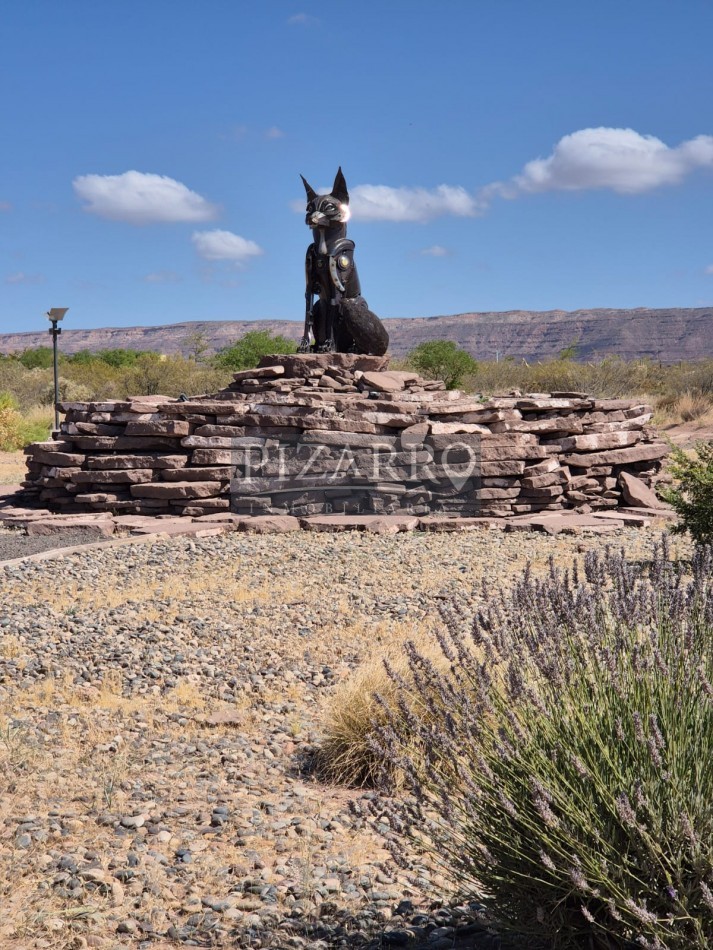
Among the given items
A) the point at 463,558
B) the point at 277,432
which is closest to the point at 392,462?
the point at 277,432

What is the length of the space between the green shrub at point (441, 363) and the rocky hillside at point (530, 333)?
45819 millimetres

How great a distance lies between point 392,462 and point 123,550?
3.98m

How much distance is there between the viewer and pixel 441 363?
102 ft

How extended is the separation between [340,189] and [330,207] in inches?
17.7

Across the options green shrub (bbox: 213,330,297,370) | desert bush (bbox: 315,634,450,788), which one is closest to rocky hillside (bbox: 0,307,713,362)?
green shrub (bbox: 213,330,297,370)

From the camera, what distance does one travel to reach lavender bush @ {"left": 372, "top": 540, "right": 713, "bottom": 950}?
2135 mm

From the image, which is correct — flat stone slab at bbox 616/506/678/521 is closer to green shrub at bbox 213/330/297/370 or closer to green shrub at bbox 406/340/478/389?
green shrub at bbox 406/340/478/389

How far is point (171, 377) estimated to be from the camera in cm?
3105

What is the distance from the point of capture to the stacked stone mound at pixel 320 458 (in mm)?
12148

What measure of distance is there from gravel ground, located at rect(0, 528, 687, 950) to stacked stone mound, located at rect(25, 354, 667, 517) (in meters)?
3.18

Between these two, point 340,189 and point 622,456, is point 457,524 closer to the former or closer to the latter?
point 622,456

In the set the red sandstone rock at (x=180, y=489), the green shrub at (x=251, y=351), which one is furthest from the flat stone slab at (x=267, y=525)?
the green shrub at (x=251, y=351)

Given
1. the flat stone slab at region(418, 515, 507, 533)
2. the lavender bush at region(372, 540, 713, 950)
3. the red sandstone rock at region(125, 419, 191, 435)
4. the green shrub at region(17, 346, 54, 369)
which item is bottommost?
the flat stone slab at region(418, 515, 507, 533)

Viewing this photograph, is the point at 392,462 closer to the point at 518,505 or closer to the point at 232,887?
the point at 518,505
